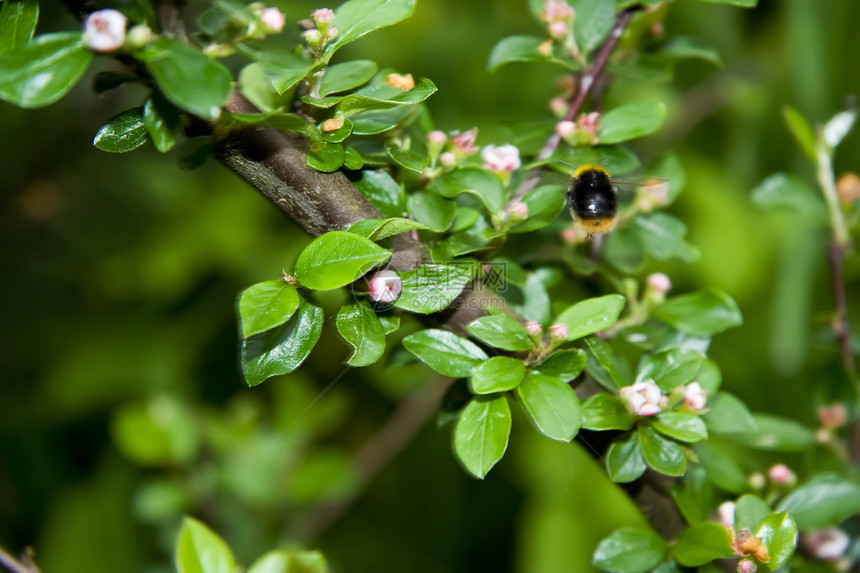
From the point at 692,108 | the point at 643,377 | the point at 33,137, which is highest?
the point at 643,377

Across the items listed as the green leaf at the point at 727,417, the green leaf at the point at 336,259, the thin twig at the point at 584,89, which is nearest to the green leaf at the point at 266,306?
the green leaf at the point at 336,259

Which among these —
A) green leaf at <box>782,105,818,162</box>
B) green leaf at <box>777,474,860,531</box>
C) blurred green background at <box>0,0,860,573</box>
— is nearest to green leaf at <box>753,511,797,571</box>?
green leaf at <box>777,474,860,531</box>

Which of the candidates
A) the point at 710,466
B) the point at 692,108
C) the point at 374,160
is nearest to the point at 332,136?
the point at 374,160

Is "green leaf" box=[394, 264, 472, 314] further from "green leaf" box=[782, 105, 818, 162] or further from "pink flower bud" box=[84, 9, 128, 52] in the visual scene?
"green leaf" box=[782, 105, 818, 162]

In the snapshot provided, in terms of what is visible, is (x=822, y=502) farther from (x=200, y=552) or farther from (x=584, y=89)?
(x=200, y=552)

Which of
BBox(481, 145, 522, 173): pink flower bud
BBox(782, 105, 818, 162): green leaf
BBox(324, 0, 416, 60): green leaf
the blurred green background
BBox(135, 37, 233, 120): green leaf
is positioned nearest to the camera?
BBox(135, 37, 233, 120): green leaf

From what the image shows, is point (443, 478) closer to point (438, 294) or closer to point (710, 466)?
point (710, 466)

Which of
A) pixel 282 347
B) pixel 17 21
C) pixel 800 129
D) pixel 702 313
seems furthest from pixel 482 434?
pixel 800 129
